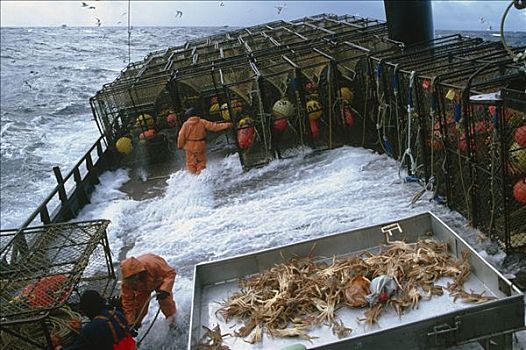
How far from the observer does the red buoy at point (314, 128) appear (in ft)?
40.3

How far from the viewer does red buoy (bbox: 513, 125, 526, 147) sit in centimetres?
591

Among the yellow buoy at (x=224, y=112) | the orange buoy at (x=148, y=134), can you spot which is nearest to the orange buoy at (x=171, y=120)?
the orange buoy at (x=148, y=134)

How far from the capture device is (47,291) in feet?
17.9

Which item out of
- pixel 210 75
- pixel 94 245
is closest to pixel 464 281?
pixel 94 245

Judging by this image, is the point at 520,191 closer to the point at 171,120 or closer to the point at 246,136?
the point at 246,136

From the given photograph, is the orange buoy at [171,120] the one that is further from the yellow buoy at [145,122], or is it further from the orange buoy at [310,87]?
the orange buoy at [310,87]

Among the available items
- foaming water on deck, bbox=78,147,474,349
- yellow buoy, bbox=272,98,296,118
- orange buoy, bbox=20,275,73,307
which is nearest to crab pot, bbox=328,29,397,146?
foaming water on deck, bbox=78,147,474,349

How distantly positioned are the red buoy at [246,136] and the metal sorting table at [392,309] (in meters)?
6.54

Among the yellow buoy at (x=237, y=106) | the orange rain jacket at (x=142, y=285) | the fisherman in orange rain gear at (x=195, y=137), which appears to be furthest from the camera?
the yellow buoy at (x=237, y=106)

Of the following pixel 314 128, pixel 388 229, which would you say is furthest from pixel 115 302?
pixel 314 128

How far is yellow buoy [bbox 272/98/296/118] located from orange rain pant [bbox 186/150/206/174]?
2.12 meters

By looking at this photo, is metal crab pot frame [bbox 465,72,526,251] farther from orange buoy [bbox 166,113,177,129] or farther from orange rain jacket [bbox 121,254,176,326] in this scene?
orange buoy [bbox 166,113,177,129]

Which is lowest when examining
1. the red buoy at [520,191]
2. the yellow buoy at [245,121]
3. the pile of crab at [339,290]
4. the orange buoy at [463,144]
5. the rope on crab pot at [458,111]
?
the pile of crab at [339,290]

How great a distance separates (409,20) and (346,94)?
86.6 inches
